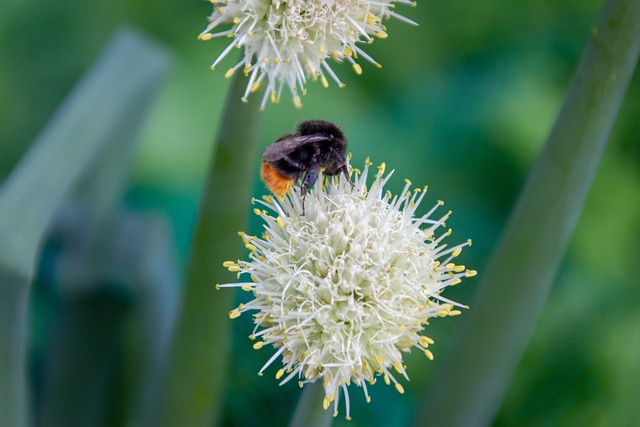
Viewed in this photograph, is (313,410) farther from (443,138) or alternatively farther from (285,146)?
(443,138)

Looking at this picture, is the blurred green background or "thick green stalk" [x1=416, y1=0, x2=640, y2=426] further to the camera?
the blurred green background

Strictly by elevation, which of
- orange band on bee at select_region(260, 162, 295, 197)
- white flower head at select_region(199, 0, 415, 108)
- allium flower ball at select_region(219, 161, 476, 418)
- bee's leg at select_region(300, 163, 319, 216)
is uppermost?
white flower head at select_region(199, 0, 415, 108)

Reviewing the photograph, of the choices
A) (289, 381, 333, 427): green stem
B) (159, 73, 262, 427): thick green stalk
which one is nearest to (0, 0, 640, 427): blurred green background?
(159, 73, 262, 427): thick green stalk

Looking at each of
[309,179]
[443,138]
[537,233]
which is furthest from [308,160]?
[443,138]

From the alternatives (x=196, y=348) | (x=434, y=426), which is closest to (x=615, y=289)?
(x=434, y=426)

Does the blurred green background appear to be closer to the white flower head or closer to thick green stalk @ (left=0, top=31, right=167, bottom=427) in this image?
thick green stalk @ (left=0, top=31, right=167, bottom=427)

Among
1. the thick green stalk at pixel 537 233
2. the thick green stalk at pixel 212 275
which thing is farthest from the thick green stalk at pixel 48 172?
the thick green stalk at pixel 537 233

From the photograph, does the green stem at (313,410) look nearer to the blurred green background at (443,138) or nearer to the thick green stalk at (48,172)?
the thick green stalk at (48,172)
